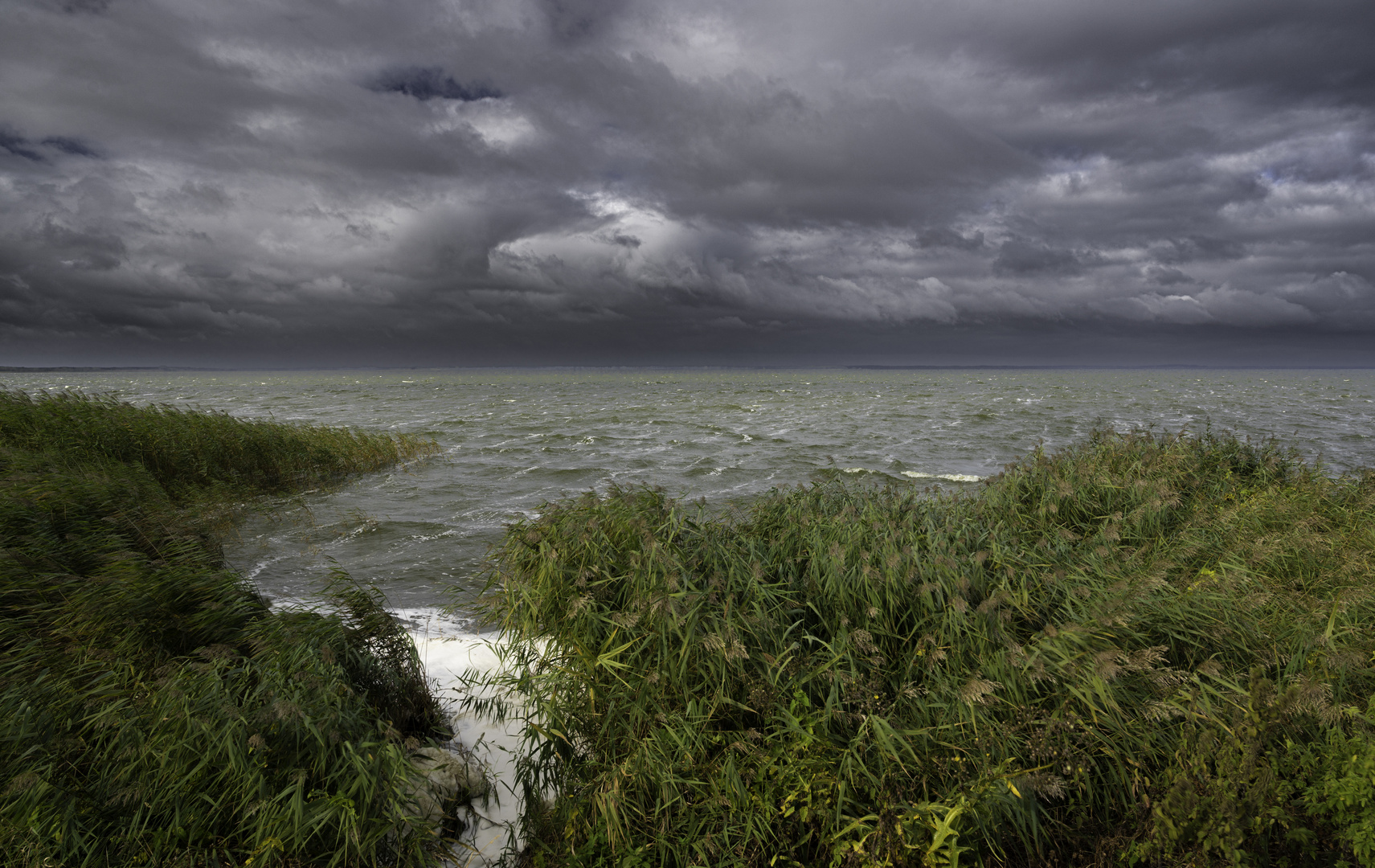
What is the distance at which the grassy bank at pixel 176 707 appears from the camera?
3.97 meters

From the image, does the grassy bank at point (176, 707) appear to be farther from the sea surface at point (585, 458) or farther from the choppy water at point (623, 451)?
the choppy water at point (623, 451)

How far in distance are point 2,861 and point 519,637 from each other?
3.80 metres

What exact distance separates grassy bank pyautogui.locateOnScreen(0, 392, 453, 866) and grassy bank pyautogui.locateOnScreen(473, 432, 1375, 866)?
1.24 m

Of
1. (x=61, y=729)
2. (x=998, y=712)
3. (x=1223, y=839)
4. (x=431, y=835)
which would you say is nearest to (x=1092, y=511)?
(x=998, y=712)

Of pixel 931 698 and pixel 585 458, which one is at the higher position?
pixel 931 698

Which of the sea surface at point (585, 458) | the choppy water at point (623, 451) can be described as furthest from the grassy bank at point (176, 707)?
the choppy water at point (623, 451)

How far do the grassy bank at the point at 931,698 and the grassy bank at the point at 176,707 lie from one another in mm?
1238

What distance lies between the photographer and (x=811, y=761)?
465cm

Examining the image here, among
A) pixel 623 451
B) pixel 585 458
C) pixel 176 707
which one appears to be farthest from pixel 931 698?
pixel 623 451

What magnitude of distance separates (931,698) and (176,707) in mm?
5429

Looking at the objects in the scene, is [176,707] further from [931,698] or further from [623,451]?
[623,451]

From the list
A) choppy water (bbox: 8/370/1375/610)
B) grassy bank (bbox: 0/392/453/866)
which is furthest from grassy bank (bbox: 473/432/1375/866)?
choppy water (bbox: 8/370/1375/610)

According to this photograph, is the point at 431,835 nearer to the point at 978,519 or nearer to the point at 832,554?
the point at 832,554

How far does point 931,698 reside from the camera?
5.18m
